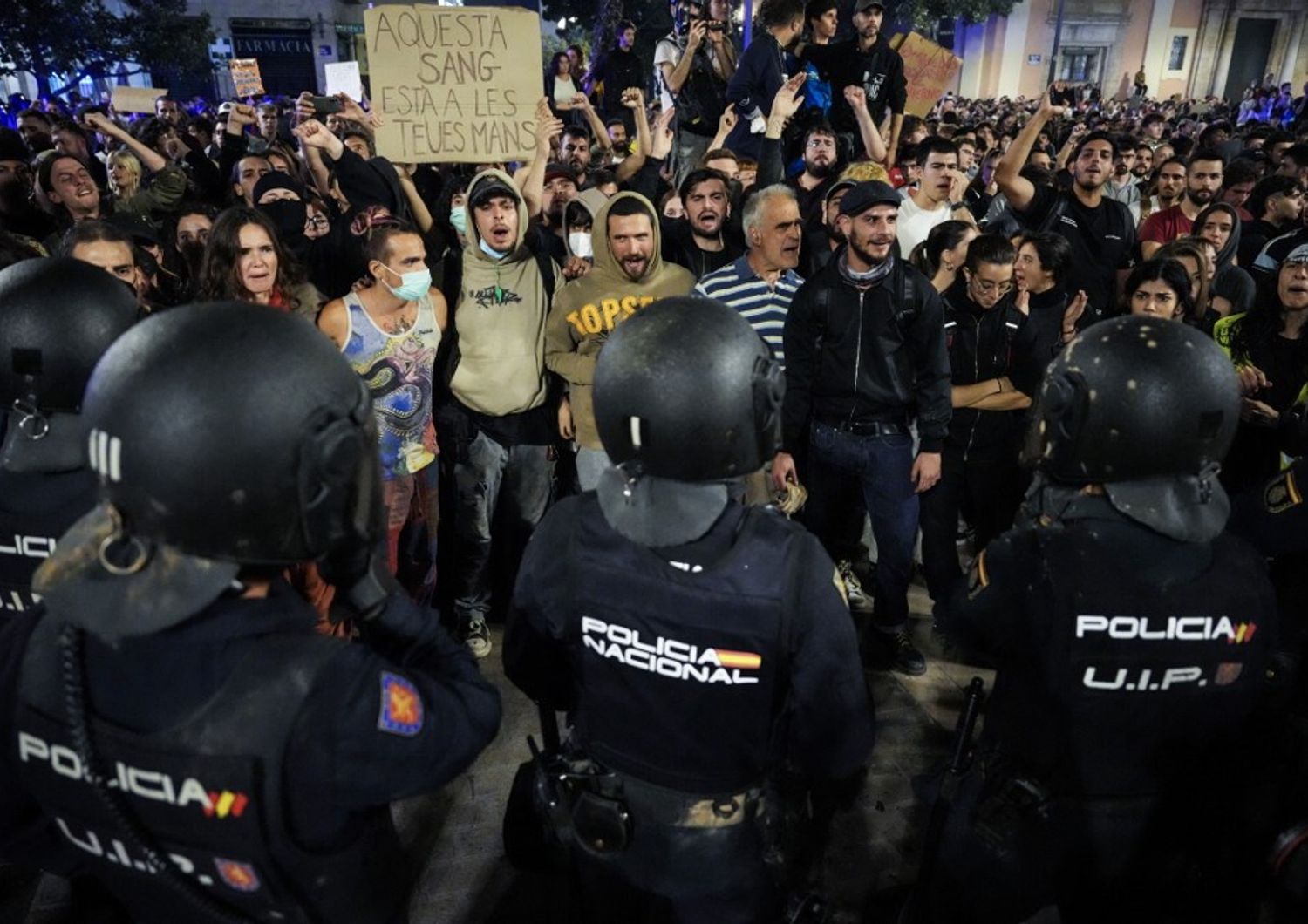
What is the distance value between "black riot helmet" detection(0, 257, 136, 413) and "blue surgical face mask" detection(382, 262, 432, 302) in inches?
64.4

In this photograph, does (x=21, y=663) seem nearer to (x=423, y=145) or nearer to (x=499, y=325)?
(x=499, y=325)

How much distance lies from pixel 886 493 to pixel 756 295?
124 cm

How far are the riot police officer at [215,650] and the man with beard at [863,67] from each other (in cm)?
680

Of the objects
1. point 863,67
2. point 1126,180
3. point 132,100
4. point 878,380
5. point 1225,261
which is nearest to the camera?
point 878,380

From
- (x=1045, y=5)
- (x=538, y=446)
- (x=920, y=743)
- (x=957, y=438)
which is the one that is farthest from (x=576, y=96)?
(x=1045, y=5)

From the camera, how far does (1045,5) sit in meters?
48.0

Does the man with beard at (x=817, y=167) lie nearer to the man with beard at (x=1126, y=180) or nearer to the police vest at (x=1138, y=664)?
the man with beard at (x=1126, y=180)

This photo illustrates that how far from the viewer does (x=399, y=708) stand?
154 centimetres

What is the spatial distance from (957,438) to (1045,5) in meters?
54.6

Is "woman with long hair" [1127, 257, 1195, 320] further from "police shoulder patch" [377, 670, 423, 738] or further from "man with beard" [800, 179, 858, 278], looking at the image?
"police shoulder patch" [377, 670, 423, 738]

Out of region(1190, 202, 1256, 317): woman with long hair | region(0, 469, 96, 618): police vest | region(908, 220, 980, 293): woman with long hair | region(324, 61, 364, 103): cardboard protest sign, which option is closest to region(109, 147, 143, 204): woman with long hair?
region(324, 61, 364, 103): cardboard protest sign

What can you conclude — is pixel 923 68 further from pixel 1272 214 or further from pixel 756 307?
pixel 756 307

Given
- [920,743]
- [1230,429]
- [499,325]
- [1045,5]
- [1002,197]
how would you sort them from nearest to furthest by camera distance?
1. [1230,429]
2. [920,743]
3. [499,325]
4. [1002,197]
5. [1045,5]

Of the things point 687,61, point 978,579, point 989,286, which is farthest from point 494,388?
point 687,61
